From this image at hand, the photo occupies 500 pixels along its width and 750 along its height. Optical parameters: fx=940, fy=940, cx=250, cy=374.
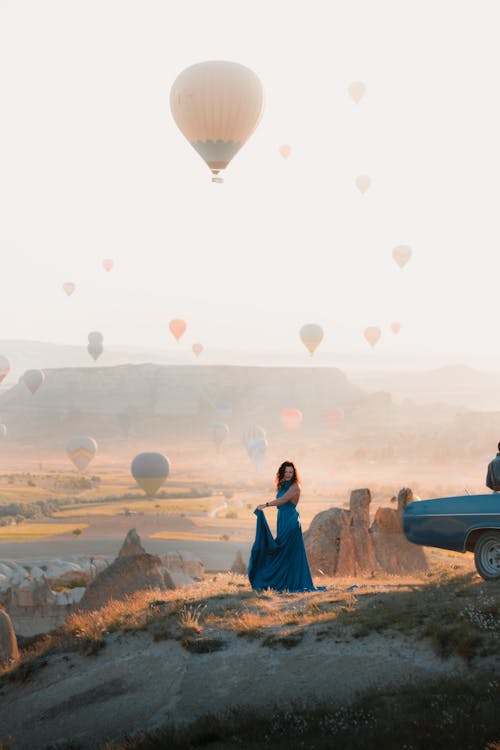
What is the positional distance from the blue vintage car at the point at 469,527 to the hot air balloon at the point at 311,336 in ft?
330

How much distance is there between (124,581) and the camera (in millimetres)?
24219

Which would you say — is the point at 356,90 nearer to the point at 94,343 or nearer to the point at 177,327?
the point at 177,327

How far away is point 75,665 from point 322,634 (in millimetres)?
4689

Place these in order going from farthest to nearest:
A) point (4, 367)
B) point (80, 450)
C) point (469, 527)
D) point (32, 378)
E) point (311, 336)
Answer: point (32, 378)
point (80, 450)
point (4, 367)
point (311, 336)
point (469, 527)

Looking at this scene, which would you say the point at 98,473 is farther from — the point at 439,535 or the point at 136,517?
the point at 439,535

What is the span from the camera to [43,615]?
124 feet

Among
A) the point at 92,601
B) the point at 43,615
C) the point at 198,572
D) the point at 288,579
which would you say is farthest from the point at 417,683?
the point at 198,572

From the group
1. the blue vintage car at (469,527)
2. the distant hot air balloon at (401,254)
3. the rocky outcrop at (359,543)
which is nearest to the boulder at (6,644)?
the blue vintage car at (469,527)

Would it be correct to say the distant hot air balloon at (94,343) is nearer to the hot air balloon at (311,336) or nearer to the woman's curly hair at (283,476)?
the hot air balloon at (311,336)

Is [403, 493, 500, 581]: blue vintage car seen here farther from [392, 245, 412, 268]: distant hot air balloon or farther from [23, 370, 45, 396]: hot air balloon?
[23, 370, 45, 396]: hot air balloon

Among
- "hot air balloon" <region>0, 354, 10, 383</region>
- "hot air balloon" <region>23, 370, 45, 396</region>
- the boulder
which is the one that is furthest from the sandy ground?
"hot air balloon" <region>23, 370, 45, 396</region>

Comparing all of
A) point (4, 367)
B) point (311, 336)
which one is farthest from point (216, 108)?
point (4, 367)

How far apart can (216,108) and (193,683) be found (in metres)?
36.6

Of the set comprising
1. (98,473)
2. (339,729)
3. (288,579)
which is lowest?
(339,729)
